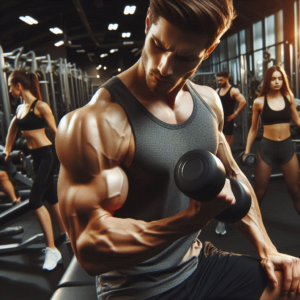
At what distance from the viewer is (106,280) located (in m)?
0.83

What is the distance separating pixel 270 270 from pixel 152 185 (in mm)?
434

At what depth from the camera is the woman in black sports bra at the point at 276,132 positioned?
7.73 ft

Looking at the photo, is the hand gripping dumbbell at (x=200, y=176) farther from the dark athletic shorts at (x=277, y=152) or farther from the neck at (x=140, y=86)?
the dark athletic shorts at (x=277, y=152)

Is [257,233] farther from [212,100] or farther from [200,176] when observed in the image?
[200,176]

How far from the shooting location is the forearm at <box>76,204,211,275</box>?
25.7 inches

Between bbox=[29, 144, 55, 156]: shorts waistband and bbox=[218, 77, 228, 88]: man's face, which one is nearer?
bbox=[29, 144, 55, 156]: shorts waistband

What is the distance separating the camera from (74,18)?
448 inches

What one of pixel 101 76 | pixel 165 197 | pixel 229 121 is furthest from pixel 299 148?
pixel 101 76

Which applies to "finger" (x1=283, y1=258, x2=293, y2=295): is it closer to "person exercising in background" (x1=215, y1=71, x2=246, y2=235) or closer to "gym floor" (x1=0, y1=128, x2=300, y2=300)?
"gym floor" (x1=0, y1=128, x2=300, y2=300)

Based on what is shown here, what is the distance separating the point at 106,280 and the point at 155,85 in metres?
0.52

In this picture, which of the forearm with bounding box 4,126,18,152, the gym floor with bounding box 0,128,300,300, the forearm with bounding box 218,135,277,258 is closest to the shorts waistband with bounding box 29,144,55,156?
the forearm with bounding box 4,126,18,152

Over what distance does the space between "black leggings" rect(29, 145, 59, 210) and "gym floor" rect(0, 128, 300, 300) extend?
0.46 meters

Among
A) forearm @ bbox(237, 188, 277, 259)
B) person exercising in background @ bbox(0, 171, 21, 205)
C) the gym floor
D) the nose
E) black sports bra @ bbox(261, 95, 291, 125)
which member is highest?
the nose

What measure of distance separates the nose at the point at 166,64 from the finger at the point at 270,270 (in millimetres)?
606
